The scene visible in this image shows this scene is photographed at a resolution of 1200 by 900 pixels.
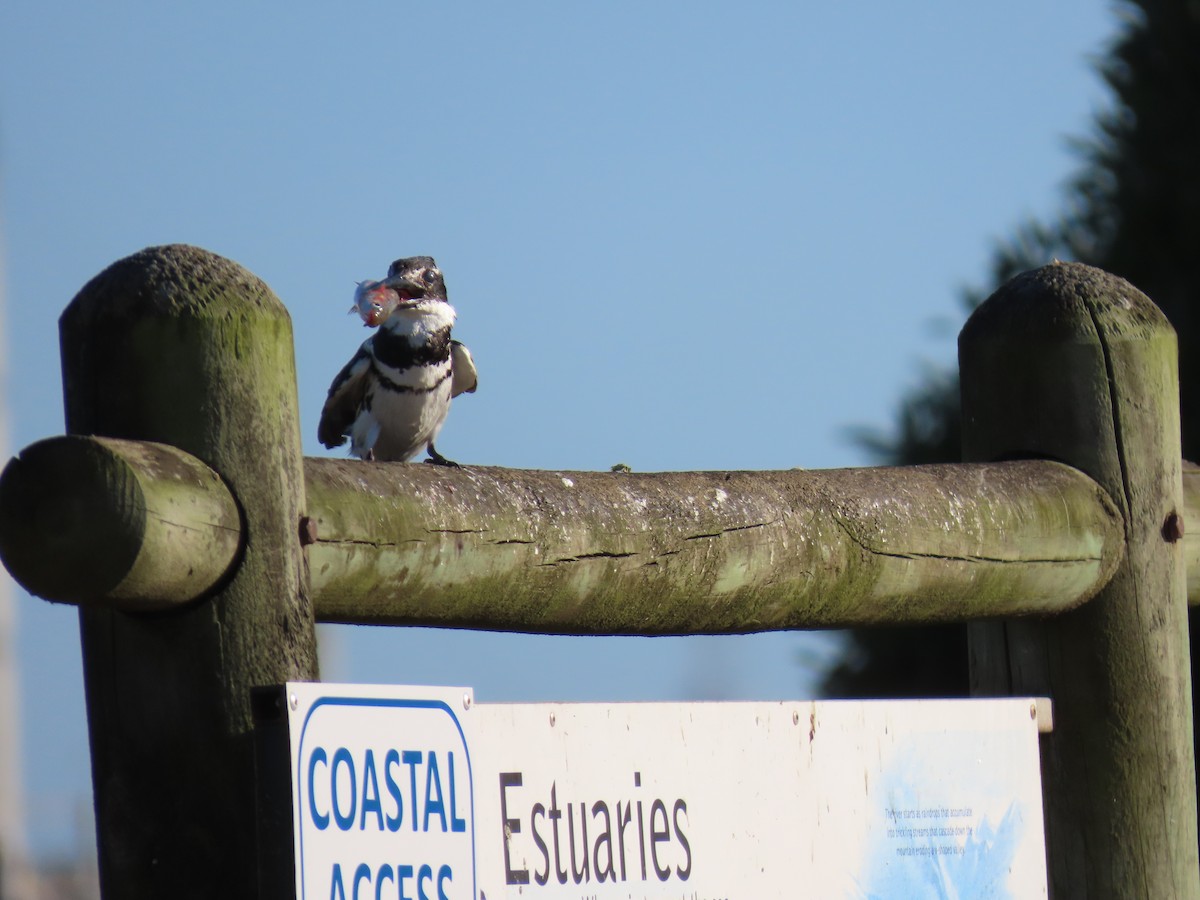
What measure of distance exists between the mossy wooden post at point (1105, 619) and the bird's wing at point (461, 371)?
1.50 m

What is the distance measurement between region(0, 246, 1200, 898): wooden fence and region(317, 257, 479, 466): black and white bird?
1267 millimetres

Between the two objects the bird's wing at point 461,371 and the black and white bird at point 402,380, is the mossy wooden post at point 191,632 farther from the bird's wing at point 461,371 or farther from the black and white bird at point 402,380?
the bird's wing at point 461,371

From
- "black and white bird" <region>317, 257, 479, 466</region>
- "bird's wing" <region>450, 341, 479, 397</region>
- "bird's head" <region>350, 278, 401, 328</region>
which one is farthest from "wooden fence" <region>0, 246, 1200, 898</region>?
"bird's wing" <region>450, 341, 479, 397</region>

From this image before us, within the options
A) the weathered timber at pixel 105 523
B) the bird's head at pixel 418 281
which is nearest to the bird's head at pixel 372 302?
the bird's head at pixel 418 281

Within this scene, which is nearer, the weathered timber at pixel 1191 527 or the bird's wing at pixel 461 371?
the weathered timber at pixel 1191 527

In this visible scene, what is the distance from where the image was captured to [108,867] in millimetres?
1749

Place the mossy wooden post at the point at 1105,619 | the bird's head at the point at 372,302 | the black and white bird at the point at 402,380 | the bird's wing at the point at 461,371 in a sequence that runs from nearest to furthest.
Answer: the bird's head at the point at 372,302
the mossy wooden post at the point at 1105,619
the black and white bird at the point at 402,380
the bird's wing at the point at 461,371

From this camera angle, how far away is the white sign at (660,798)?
5.81 feet

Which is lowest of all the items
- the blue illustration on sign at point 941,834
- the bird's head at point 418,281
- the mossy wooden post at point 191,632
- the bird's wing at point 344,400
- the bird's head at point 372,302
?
the blue illustration on sign at point 941,834

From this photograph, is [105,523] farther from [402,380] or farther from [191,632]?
[402,380]

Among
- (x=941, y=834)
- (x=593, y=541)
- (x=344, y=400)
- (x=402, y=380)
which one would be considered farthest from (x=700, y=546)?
(x=344, y=400)

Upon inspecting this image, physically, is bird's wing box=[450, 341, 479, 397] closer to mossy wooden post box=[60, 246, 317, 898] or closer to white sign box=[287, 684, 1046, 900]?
white sign box=[287, 684, 1046, 900]

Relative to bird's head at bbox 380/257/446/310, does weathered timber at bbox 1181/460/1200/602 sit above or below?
below

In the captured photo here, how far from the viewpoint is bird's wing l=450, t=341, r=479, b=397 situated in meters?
4.02
